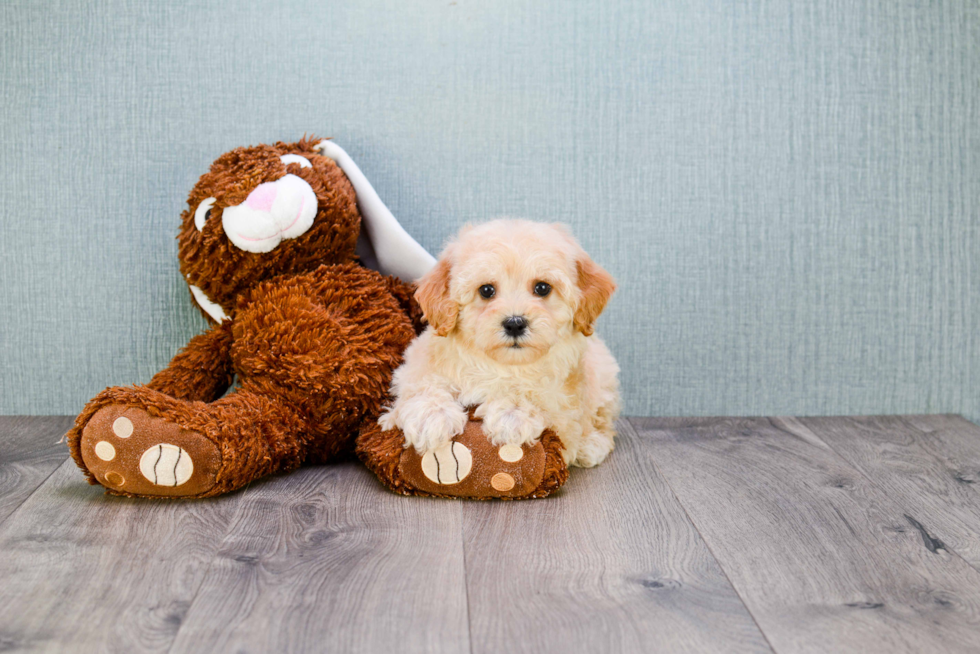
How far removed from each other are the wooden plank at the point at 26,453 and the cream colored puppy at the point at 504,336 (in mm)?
638

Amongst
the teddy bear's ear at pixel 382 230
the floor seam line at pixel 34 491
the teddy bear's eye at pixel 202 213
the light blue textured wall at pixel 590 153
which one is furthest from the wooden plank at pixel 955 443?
the floor seam line at pixel 34 491

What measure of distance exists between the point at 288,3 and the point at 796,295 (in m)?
1.34

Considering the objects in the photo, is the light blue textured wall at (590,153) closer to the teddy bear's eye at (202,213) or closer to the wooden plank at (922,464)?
the wooden plank at (922,464)

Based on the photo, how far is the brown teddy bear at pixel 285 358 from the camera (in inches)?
52.6

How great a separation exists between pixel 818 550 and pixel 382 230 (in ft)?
3.33

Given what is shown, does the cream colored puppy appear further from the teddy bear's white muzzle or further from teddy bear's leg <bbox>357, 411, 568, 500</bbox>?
the teddy bear's white muzzle

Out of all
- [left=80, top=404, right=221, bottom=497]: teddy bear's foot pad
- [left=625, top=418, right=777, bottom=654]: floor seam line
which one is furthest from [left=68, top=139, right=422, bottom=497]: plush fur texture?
[left=625, top=418, right=777, bottom=654]: floor seam line

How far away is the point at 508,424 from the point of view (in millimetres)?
1363

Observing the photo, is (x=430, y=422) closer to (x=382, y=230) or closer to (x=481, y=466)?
(x=481, y=466)

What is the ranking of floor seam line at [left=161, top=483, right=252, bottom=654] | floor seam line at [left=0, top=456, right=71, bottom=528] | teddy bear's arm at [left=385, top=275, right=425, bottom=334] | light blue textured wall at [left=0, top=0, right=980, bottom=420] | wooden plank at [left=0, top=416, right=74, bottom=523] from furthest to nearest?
light blue textured wall at [left=0, top=0, right=980, bottom=420] < teddy bear's arm at [left=385, top=275, right=425, bottom=334] < wooden plank at [left=0, top=416, right=74, bottom=523] < floor seam line at [left=0, top=456, right=71, bottom=528] < floor seam line at [left=161, top=483, right=252, bottom=654]

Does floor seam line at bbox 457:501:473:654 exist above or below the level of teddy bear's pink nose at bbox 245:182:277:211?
below

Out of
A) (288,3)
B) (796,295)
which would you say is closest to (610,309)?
(796,295)

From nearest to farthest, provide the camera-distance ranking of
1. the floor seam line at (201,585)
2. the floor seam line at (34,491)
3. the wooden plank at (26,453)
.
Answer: the floor seam line at (201,585) → the floor seam line at (34,491) → the wooden plank at (26,453)

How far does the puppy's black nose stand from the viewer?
1309 millimetres
